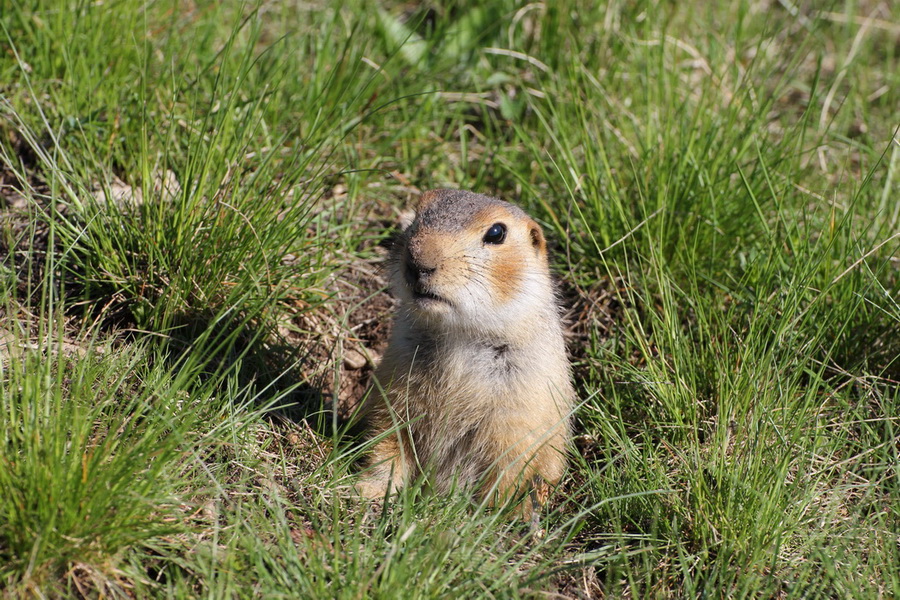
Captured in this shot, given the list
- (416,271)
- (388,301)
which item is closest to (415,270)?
(416,271)

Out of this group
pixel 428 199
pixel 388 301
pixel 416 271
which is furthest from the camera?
pixel 388 301

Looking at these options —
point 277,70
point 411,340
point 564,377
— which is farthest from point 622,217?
point 277,70

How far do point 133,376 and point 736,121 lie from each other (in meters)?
3.47

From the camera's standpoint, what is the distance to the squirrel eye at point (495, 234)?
3.61 meters

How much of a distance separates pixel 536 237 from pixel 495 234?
335mm

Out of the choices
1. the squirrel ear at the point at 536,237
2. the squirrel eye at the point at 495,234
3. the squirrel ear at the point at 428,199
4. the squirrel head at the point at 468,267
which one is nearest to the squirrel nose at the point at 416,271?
the squirrel head at the point at 468,267

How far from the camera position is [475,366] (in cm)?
370

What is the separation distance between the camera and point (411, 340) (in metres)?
3.83

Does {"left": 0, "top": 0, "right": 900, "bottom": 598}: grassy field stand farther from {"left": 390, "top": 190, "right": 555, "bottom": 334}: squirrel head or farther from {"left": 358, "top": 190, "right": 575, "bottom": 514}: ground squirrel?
{"left": 390, "top": 190, "right": 555, "bottom": 334}: squirrel head

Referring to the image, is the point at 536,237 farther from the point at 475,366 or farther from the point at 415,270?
the point at 415,270

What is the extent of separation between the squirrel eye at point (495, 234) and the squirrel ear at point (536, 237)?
0.23 metres

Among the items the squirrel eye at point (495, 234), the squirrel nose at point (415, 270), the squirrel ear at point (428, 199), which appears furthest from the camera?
the squirrel ear at point (428, 199)

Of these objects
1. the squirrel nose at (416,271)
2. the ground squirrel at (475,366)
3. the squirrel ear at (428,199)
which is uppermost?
the squirrel ear at (428,199)

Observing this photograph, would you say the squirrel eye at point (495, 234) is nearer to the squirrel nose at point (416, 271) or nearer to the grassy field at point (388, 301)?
the squirrel nose at point (416, 271)
